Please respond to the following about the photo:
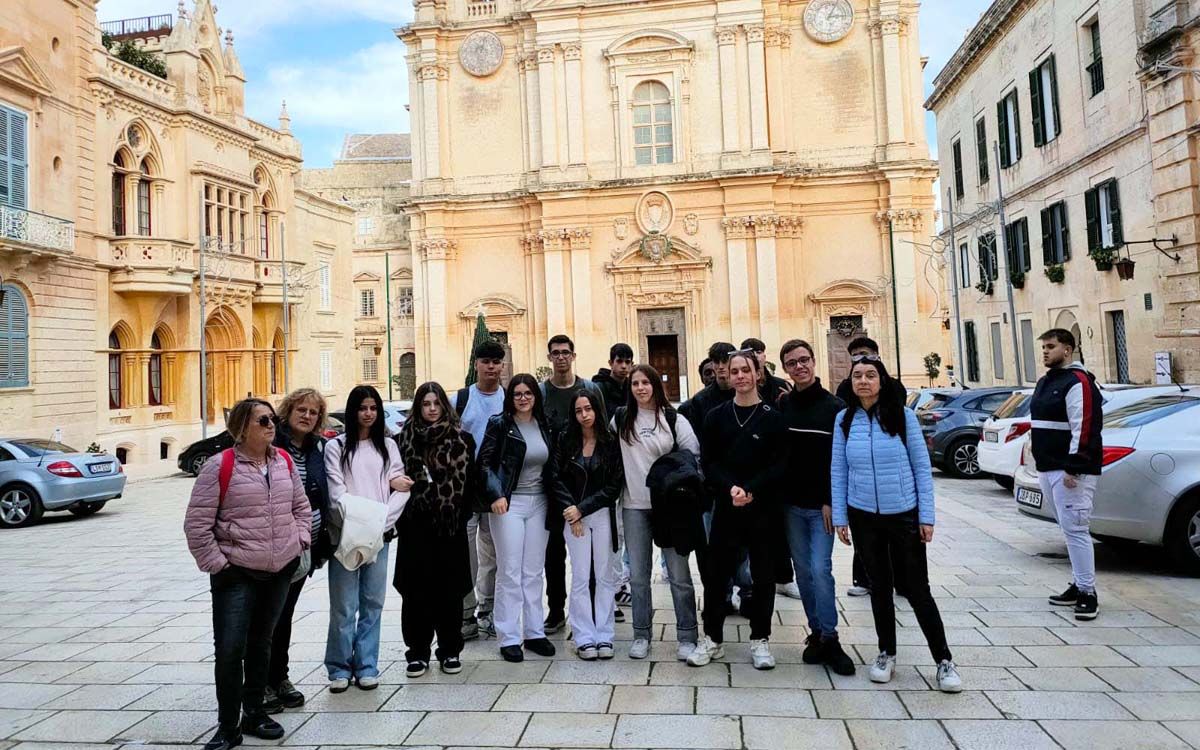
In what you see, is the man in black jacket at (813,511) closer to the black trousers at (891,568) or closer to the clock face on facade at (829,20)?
the black trousers at (891,568)

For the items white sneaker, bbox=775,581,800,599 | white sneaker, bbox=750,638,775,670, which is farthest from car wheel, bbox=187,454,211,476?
white sneaker, bbox=750,638,775,670

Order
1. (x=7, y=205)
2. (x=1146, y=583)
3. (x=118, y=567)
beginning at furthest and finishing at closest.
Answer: (x=7, y=205), (x=118, y=567), (x=1146, y=583)

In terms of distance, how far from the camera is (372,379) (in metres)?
47.2

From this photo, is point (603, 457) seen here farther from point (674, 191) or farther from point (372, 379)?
point (372, 379)

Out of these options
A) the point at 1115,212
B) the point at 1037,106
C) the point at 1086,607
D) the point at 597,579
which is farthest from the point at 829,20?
the point at 597,579

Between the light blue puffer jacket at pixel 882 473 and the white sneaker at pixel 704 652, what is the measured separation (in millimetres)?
1128

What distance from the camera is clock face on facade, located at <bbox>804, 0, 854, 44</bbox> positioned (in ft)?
98.4

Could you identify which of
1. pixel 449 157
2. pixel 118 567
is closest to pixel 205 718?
pixel 118 567

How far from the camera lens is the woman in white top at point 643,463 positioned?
548 centimetres

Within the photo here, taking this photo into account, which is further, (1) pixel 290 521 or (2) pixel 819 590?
(2) pixel 819 590

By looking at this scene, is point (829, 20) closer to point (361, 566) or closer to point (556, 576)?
point (556, 576)

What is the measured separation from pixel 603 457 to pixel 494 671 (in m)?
1.53

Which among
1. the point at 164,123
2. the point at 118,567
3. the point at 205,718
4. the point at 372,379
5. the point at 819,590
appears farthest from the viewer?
the point at 372,379

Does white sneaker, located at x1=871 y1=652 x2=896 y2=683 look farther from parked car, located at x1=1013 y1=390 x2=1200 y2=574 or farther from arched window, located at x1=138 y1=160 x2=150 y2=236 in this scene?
arched window, located at x1=138 y1=160 x2=150 y2=236
